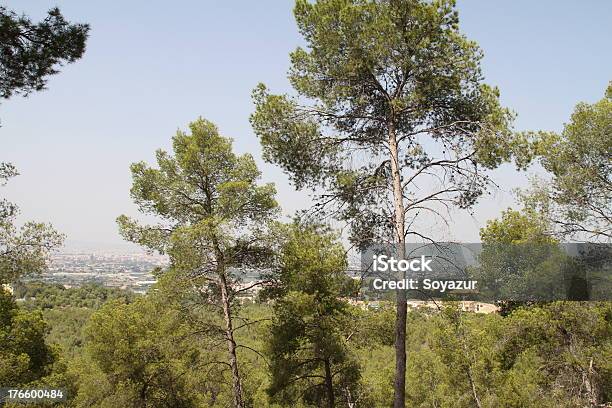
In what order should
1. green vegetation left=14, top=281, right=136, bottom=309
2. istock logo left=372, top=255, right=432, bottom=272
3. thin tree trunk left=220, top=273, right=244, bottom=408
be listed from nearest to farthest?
istock logo left=372, top=255, right=432, bottom=272
thin tree trunk left=220, top=273, right=244, bottom=408
green vegetation left=14, top=281, right=136, bottom=309

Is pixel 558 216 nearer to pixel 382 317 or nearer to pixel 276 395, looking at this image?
pixel 382 317

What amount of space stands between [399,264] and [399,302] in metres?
0.63

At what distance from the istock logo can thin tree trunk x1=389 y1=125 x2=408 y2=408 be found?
166 millimetres

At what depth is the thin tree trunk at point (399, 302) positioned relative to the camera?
22.1 ft

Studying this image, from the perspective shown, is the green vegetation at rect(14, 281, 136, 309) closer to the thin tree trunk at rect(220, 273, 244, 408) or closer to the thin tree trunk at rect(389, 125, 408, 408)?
the thin tree trunk at rect(220, 273, 244, 408)

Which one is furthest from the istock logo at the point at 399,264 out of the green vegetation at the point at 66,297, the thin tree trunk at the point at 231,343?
the green vegetation at the point at 66,297

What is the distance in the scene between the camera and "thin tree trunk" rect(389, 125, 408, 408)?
6730 millimetres

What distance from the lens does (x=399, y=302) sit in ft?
22.8

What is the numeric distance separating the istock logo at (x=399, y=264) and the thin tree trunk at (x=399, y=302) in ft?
0.54

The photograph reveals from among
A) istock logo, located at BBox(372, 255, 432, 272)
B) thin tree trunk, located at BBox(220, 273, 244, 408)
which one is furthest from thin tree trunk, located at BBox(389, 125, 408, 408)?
thin tree trunk, located at BBox(220, 273, 244, 408)

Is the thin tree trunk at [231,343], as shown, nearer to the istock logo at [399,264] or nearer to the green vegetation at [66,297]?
the istock logo at [399,264]

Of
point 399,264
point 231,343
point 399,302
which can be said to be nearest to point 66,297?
point 231,343

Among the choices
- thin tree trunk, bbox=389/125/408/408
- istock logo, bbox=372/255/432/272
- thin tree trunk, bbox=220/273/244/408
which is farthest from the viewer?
thin tree trunk, bbox=220/273/244/408

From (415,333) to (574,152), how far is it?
139 ft
